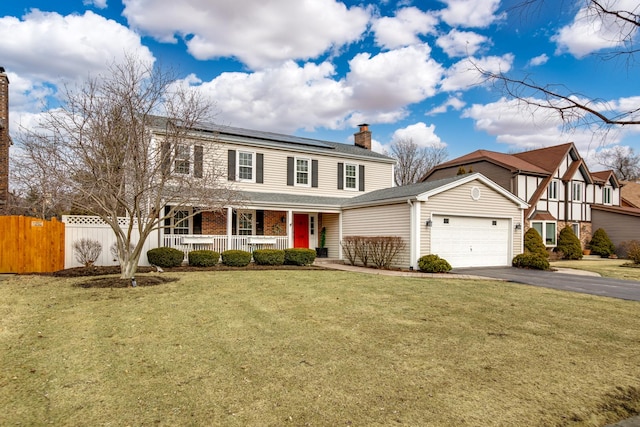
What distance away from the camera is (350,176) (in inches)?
820

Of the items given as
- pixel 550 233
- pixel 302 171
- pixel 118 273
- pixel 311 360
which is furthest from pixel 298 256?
pixel 550 233

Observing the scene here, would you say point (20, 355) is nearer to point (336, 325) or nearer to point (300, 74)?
point (336, 325)

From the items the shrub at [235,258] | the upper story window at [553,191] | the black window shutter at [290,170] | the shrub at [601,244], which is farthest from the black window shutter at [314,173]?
the shrub at [601,244]

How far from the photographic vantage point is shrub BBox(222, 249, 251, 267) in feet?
47.1

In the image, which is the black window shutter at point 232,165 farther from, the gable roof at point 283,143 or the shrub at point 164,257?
the shrub at point 164,257

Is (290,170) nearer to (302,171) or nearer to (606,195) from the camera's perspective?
(302,171)

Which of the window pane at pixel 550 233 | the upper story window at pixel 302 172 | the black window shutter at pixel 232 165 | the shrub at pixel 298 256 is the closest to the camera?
the shrub at pixel 298 256

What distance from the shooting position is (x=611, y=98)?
126 inches

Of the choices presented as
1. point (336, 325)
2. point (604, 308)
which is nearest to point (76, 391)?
point (336, 325)

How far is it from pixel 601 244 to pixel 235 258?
82.7ft

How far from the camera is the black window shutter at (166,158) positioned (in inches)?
396

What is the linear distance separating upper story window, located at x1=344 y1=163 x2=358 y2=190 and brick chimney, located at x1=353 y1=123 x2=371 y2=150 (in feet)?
12.1

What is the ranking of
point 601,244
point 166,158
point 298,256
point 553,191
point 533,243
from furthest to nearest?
point 601,244, point 553,191, point 533,243, point 298,256, point 166,158

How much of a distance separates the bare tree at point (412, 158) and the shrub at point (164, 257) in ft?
114
